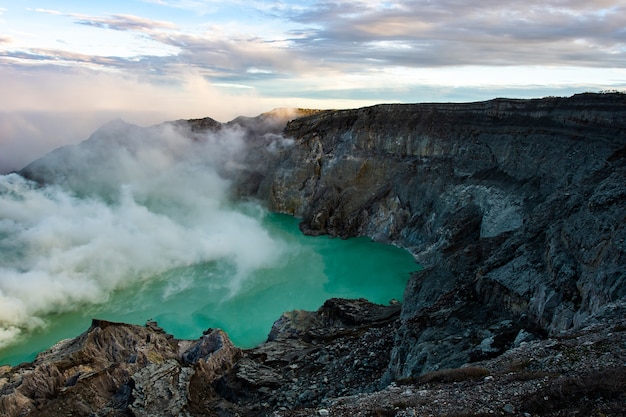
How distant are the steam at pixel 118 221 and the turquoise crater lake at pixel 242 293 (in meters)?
0.96

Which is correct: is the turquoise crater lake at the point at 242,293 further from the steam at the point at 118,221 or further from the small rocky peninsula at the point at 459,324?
the small rocky peninsula at the point at 459,324

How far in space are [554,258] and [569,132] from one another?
19.4 metres

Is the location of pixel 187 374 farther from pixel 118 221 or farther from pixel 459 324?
pixel 118 221

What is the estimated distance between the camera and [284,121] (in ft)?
232

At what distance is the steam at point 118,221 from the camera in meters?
33.3

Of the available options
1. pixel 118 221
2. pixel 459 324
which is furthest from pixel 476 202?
pixel 118 221

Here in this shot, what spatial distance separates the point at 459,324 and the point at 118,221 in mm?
38280

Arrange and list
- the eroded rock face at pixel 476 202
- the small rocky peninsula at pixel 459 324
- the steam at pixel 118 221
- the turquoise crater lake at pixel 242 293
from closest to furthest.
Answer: the small rocky peninsula at pixel 459 324 < the eroded rock face at pixel 476 202 < the turquoise crater lake at pixel 242 293 < the steam at pixel 118 221

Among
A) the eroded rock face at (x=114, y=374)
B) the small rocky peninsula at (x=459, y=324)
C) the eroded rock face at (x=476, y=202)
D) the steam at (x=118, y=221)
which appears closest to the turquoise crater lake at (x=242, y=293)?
the steam at (x=118, y=221)

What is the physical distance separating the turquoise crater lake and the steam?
96 cm

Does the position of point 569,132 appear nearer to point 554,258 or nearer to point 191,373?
point 554,258

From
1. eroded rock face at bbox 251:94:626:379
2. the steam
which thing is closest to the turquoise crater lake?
the steam

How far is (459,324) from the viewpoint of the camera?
1606cm

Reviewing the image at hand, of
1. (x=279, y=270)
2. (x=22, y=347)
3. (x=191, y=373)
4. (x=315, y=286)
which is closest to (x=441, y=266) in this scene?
(x=191, y=373)
